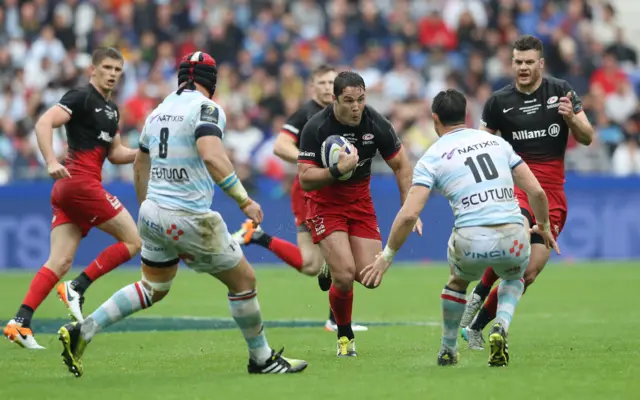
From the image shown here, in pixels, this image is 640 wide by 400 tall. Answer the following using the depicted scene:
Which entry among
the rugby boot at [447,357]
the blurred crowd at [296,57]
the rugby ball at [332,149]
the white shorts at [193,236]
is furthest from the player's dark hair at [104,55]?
A: the blurred crowd at [296,57]

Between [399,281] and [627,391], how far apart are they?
35.9ft

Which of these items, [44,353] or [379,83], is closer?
[44,353]

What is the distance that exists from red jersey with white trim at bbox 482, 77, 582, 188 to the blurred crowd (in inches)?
407

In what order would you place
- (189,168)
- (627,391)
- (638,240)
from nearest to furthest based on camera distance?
(627,391), (189,168), (638,240)

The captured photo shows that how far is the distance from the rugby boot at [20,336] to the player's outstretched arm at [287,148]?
11.6 feet

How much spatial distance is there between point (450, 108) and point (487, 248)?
110 cm

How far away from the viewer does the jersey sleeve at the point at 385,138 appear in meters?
10.7

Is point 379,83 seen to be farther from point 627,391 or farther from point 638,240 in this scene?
point 627,391

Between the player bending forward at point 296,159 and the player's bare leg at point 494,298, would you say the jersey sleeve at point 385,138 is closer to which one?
the player's bare leg at point 494,298

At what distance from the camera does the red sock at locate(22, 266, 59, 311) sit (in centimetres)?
1150

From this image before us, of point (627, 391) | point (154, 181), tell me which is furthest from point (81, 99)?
point (627, 391)

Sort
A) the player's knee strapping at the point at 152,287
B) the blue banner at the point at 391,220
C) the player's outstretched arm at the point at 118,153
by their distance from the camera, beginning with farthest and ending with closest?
the blue banner at the point at 391,220 → the player's outstretched arm at the point at 118,153 → the player's knee strapping at the point at 152,287

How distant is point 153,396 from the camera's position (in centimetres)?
786

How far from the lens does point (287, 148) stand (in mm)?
13141
